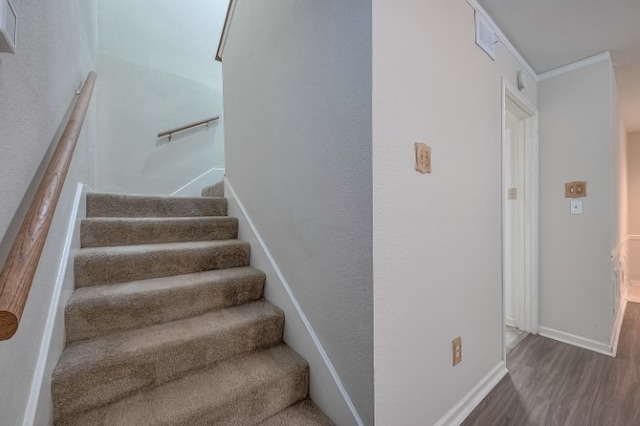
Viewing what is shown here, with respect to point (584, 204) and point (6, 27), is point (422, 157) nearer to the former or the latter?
point (6, 27)

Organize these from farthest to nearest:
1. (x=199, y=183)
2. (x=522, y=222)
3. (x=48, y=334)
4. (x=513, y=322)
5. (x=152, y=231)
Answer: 1. (x=199, y=183)
2. (x=513, y=322)
3. (x=522, y=222)
4. (x=152, y=231)
5. (x=48, y=334)

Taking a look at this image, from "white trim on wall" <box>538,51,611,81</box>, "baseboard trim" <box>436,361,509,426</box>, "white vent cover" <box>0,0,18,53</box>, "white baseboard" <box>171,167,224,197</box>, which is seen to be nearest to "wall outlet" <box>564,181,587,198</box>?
"white trim on wall" <box>538,51,611,81</box>

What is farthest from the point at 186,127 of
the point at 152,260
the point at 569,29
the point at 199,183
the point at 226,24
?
the point at 569,29

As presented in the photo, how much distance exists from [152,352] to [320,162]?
40.6 inches

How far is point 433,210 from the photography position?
1180 millimetres

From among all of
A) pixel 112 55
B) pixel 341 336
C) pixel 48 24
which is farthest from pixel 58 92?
pixel 112 55

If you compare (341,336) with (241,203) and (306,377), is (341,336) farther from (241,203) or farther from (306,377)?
(241,203)

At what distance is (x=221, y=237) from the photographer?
74.7 inches

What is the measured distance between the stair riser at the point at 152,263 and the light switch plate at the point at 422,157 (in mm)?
1190

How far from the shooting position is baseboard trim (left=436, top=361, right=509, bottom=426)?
1271 millimetres

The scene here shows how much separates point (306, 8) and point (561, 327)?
2864mm

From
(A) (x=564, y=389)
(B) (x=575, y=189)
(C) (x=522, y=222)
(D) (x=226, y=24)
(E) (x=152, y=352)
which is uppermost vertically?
(D) (x=226, y=24)

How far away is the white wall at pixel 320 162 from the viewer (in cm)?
96

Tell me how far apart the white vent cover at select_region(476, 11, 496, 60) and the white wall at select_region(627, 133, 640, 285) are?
3893mm
